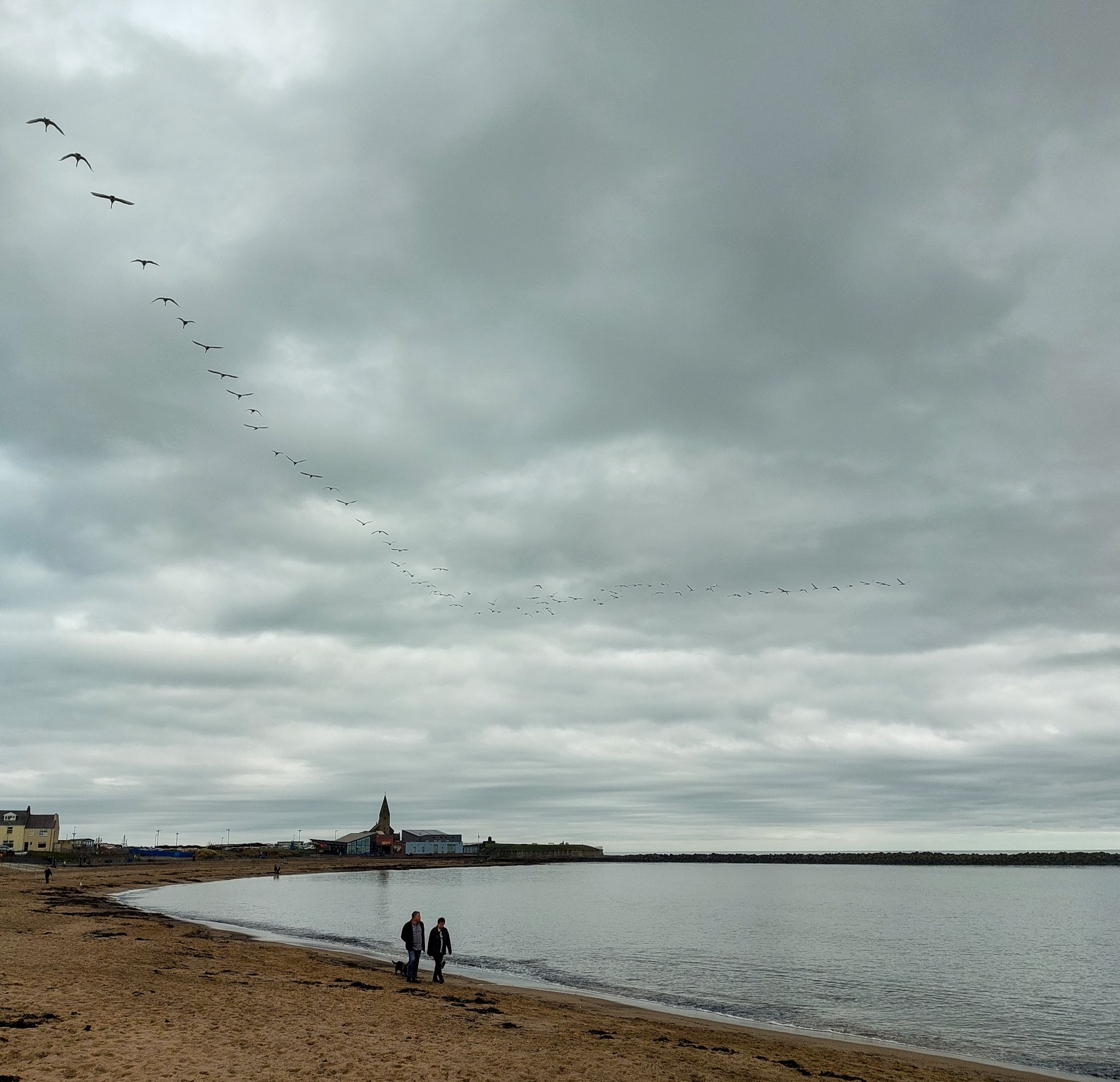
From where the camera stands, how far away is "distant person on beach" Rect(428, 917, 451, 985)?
96.6ft

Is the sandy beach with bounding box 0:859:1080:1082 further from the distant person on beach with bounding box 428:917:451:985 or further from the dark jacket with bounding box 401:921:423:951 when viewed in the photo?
the dark jacket with bounding box 401:921:423:951

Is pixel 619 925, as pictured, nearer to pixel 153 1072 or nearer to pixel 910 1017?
pixel 910 1017

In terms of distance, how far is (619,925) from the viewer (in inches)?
2677

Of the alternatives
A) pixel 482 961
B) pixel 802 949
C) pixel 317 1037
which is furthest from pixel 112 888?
pixel 317 1037

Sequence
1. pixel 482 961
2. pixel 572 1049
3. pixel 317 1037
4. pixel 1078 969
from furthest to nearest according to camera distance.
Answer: pixel 1078 969 < pixel 482 961 < pixel 572 1049 < pixel 317 1037

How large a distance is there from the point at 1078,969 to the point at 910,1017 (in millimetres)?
23772

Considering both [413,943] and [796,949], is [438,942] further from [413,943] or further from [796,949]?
[796,949]

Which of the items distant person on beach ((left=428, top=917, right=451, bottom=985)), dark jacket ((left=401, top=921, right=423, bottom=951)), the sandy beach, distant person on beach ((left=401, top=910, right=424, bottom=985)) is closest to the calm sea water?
the sandy beach

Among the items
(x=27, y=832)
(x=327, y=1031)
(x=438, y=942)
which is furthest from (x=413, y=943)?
(x=27, y=832)

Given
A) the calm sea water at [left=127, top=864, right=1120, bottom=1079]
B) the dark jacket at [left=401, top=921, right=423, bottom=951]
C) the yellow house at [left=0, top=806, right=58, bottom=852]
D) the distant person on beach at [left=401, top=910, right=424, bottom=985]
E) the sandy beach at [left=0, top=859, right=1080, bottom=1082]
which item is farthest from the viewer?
the yellow house at [left=0, top=806, right=58, bottom=852]

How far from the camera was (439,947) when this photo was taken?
29734 millimetres

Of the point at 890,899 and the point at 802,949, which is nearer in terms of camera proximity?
the point at 802,949

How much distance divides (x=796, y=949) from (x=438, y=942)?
3317 centimetres

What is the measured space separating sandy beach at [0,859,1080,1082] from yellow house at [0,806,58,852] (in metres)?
142
